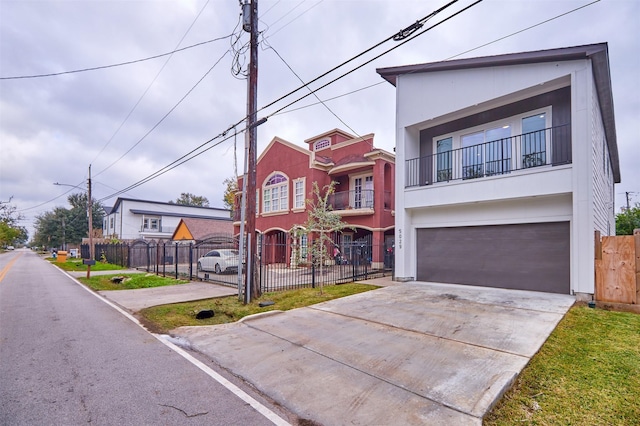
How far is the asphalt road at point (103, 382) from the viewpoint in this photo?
354 cm

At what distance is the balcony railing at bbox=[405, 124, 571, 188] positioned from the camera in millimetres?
10602

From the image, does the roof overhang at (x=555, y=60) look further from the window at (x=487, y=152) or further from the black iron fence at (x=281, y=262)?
the black iron fence at (x=281, y=262)

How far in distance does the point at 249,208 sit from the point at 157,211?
44449 millimetres

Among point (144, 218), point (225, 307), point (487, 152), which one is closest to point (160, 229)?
point (144, 218)

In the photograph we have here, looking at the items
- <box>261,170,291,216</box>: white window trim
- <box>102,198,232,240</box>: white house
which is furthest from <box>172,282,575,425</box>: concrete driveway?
<box>102,198,232,240</box>: white house

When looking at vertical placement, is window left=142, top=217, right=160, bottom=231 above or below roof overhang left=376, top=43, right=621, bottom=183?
below

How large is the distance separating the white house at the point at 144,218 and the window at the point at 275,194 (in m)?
20.0

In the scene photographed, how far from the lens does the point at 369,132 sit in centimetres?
1989

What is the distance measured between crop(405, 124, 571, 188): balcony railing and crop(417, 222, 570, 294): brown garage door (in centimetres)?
207

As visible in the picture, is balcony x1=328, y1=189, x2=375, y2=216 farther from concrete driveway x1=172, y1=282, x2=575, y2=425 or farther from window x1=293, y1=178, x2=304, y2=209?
concrete driveway x1=172, y1=282, x2=575, y2=425

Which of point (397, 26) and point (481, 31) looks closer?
point (397, 26)

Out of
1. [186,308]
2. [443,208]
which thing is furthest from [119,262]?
[443,208]

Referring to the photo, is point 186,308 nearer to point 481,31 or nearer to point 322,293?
point 322,293

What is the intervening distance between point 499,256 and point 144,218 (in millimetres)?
47425
